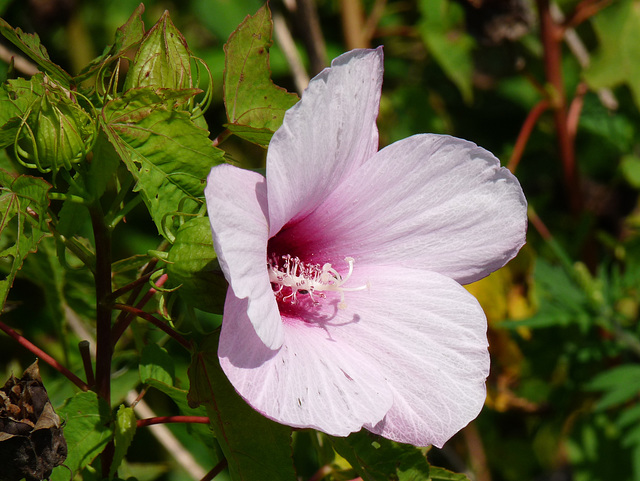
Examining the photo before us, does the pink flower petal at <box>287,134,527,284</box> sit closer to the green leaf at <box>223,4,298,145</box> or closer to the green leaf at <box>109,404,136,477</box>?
the green leaf at <box>223,4,298,145</box>

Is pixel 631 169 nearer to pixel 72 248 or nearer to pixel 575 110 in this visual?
pixel 575 110

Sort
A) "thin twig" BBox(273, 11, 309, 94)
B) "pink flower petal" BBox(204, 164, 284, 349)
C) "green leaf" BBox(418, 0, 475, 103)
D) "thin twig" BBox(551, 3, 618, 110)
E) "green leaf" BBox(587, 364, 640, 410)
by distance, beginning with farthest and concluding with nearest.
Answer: "thin twig" BBox(551, 3, 618, 110) < "green leaf" BBox(418, 0, 475, 103) < "thin twig" BBox(273, 11, 309, 94) < "green leaf" BBox(587, 364, 640, 410) < "pink flower petal" BBox(204, 164, 284, 349)

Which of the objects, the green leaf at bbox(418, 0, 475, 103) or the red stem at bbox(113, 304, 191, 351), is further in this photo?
the green leaf at bbox(418, 0, 475, 103)

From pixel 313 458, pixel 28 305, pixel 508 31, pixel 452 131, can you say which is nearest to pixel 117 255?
pixel 28 305

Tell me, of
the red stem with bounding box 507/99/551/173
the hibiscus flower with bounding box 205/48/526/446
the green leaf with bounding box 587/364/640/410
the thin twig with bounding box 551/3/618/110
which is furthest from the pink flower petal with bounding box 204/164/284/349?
the thin twig with bounding box 551/3/618/110

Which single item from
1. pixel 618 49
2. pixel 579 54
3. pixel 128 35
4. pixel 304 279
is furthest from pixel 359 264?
pixel 579 54

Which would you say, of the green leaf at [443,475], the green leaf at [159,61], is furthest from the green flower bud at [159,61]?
the green leaf at [443,475]

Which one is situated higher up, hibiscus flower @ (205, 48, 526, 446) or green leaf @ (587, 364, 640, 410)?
hibiscus flower @ (205, 48, 526, 446)
